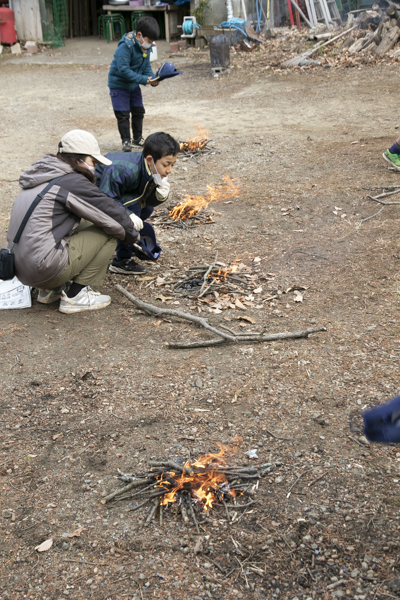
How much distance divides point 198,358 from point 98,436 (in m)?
0.96

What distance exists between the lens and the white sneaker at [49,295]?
464 cm

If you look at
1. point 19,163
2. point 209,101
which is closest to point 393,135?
point 209,101

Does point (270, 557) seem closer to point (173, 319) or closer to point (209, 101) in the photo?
point (173, 319)

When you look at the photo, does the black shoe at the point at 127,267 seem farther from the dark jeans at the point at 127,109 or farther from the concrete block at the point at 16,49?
the concrete block at the point at 16,49

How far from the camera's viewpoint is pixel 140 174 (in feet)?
15.3

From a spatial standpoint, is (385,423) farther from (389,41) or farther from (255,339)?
(389,41)

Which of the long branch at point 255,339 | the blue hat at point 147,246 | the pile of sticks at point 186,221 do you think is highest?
the blue hat at point 147,246

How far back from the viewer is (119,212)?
430 cm

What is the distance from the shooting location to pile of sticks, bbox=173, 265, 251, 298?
4.69 metres

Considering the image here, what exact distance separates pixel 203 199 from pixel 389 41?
8.34 metres

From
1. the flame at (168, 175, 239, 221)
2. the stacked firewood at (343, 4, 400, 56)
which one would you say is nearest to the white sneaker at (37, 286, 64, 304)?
the flame at (168, 175, 239, 221)

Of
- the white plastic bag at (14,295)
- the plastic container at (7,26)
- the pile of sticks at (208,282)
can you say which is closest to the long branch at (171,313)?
the pile of sticks at (208,282)

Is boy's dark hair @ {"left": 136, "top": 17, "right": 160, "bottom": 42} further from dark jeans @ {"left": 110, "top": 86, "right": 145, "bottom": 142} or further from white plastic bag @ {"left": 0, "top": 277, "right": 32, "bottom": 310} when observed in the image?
white plastic bag @ {"left": 0, "top": 277, "right": 32, "bottom": 310}

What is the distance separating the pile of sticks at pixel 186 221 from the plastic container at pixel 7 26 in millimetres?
12957
